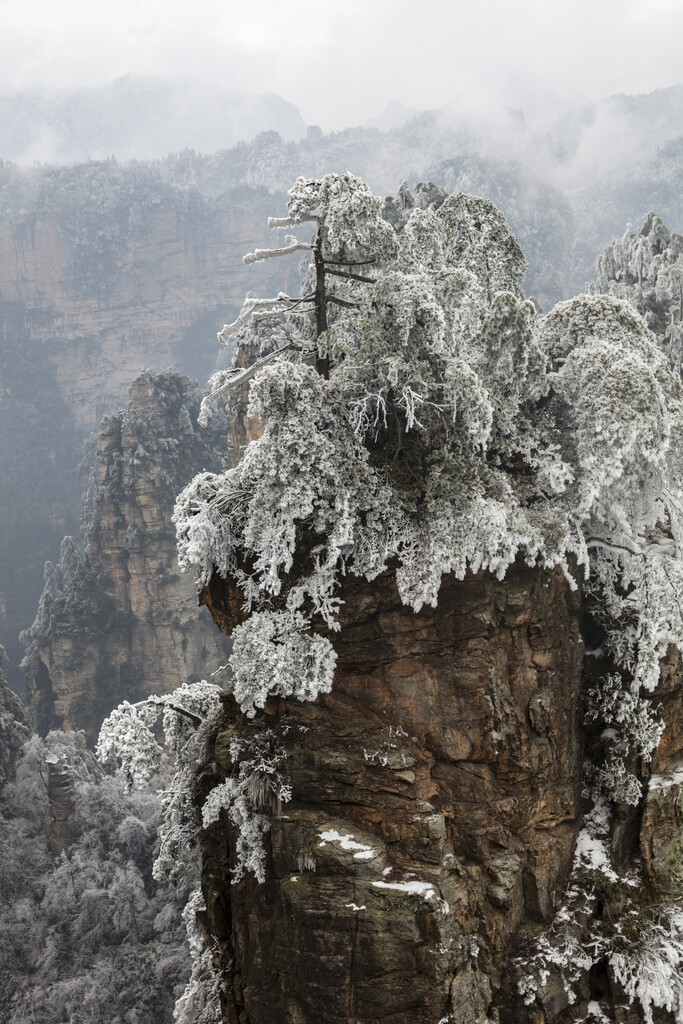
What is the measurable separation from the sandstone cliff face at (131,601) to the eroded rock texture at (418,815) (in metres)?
39.0

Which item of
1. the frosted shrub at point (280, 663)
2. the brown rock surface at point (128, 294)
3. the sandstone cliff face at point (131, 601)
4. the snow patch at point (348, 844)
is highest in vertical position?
the brown rock surface at point (128, 294)

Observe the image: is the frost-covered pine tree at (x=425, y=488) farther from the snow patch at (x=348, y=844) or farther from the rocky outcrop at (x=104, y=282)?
the rocky outcrop at (x=104, y=282)

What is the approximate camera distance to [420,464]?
33.3 ft

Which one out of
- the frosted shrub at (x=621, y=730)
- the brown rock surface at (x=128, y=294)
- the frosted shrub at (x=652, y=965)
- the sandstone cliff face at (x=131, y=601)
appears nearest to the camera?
the frosted shrub at (x=652, y=965)

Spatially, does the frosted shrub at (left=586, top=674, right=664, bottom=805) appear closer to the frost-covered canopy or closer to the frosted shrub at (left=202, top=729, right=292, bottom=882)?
the frost-covered canopy

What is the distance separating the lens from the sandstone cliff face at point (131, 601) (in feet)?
160

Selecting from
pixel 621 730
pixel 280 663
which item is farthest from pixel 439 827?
pixel 621 730

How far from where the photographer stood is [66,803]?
30250 millimetres

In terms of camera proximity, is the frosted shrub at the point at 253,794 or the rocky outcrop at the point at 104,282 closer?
the frosted shrub at the point at 253,794

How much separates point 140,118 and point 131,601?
460 ft

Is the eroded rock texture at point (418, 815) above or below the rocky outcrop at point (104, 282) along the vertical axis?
below

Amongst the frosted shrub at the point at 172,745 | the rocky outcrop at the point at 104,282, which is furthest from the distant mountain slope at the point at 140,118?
the frosted shrub at the point at 172,745

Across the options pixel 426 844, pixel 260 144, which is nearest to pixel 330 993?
pixel 426 844

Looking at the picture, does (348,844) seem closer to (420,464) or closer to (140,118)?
(420,464)
